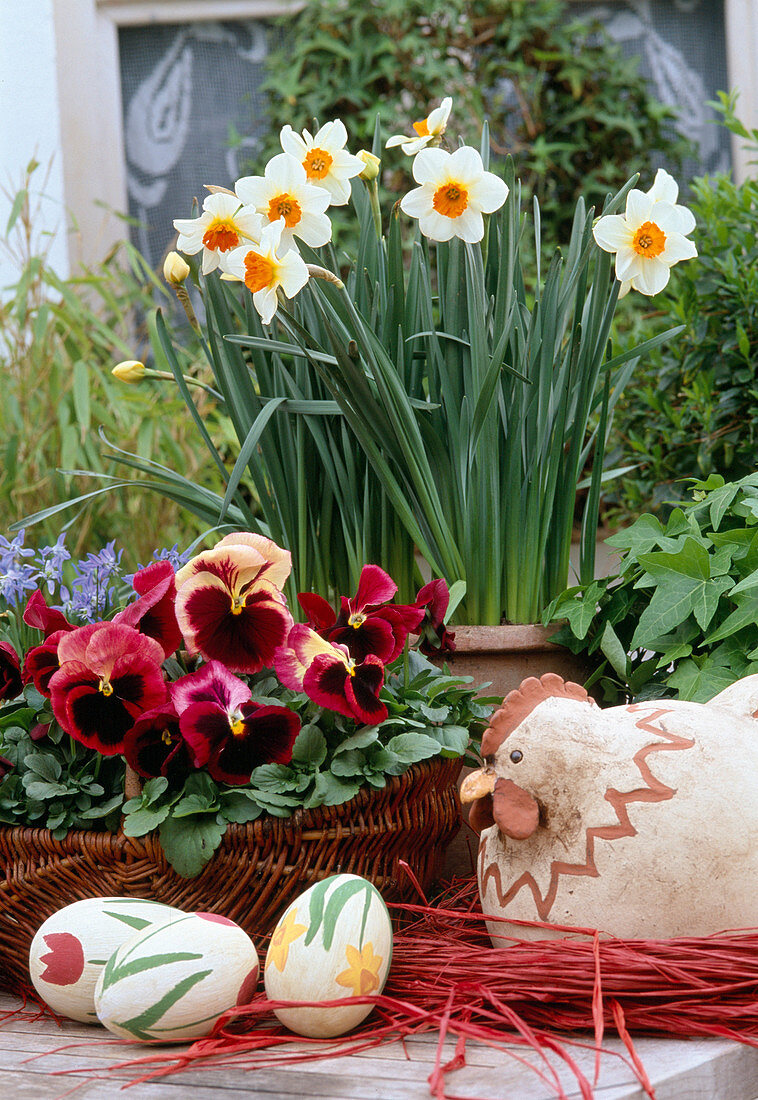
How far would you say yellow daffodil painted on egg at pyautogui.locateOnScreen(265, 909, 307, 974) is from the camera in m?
0.68

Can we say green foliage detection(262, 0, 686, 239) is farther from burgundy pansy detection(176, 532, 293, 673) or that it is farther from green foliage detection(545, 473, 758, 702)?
burgundy pansy detection(176, 532, 293, 673)

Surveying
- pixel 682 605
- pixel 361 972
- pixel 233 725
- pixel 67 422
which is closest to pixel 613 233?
pixel 682 605

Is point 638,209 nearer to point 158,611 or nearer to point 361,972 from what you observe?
point 158,611

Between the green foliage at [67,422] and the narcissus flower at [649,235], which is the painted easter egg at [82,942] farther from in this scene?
the green foliage at [67,422]

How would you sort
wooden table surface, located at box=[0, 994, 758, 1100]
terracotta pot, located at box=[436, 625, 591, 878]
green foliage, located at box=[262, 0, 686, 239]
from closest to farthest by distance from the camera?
wooden table surface, located at box=[0, 994, 758, 1100] < terracotta pot, located at box=[436, 625, 591, 878] < green foliage, located at box=[262, 0, 686, 239]

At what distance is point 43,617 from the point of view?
2.89 ft

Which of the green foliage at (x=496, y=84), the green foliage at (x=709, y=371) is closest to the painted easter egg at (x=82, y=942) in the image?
the green foliage at (x=709, y=371)

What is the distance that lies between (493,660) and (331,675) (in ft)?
1.08

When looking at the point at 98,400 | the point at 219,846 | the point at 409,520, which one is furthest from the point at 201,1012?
the point at 98,400

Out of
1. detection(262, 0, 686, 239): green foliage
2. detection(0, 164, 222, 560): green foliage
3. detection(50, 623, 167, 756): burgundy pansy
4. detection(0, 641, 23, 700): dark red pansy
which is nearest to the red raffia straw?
detection(50, 623, 167, 756): burgundy pansy

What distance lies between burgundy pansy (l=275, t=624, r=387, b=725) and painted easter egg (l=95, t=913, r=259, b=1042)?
0.18 meters

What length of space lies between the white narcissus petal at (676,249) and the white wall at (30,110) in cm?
175

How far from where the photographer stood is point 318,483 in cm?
120

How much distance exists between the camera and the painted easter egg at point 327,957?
2.19ft
